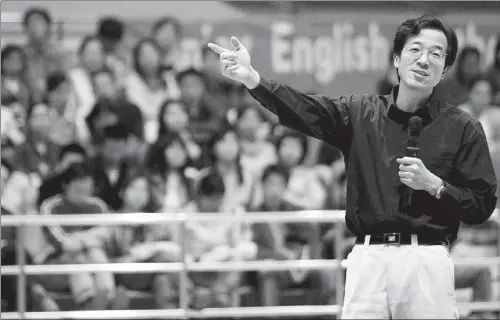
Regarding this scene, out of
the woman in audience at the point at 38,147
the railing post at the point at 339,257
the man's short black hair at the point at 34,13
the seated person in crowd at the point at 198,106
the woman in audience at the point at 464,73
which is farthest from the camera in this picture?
the woman in audience at the point at 464,73

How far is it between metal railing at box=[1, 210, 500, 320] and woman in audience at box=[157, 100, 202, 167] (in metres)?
1.10

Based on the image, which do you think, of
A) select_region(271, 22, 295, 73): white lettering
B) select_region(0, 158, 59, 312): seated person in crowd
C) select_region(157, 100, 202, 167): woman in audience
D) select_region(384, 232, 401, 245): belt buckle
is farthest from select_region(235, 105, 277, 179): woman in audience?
select_region(384, 232, 401, 245): belt buckle

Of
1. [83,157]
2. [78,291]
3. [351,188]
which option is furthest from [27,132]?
[351,188]

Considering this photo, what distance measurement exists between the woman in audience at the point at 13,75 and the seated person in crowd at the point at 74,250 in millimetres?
1192

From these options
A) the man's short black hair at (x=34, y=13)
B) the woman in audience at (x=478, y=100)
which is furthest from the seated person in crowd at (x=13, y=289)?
the woman in audience at (x=478, y=100)

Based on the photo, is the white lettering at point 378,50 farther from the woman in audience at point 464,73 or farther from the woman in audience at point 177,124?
the woman in audience at point 177,124

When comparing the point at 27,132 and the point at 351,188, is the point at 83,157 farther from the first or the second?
the point at 351,188

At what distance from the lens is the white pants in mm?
3521

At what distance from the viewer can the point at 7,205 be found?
6.43 m

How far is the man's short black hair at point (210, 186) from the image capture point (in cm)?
652

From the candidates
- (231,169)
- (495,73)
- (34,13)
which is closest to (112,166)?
(231,169)

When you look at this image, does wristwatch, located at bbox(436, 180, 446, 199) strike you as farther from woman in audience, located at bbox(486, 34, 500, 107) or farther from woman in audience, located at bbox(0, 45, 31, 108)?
woman in audience, located at bbox(486, 34, 500, 107)

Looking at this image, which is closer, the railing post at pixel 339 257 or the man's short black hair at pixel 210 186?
the railing post at pixel 339 257

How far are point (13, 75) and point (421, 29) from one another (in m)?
4.48
